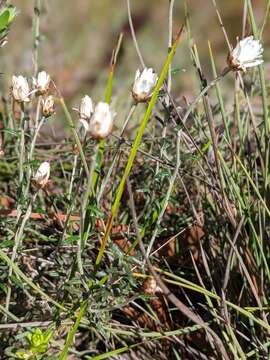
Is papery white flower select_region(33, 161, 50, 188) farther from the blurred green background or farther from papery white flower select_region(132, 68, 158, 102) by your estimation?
the blurred green background

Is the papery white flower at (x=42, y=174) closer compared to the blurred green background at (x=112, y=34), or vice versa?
the papery white flower at (x=42, y=174)

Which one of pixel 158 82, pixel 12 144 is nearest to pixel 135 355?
pixel 158 82

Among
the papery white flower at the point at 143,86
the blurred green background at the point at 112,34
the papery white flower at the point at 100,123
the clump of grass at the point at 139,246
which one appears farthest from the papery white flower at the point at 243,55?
the blurred green background at the point at 112,34

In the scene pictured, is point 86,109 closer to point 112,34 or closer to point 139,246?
point 139,246

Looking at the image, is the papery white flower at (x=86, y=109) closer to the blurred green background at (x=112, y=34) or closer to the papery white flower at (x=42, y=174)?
the papery white flower at (x=42, y=174)

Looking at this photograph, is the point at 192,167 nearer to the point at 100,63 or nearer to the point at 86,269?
the point at 86,269

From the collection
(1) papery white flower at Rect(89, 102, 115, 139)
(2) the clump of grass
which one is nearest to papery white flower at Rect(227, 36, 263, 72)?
(2) the clump of grass
